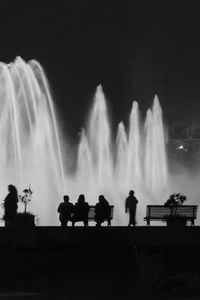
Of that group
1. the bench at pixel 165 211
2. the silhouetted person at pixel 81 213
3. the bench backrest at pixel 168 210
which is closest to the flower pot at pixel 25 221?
the silhouetted person at pixel 81 213

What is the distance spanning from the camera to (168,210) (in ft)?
92.2

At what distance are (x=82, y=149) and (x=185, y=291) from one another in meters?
36.1

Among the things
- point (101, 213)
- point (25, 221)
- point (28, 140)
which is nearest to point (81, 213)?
point (101, 213)

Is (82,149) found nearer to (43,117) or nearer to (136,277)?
(43,117)

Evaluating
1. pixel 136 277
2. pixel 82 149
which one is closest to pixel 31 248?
pixel 136 277

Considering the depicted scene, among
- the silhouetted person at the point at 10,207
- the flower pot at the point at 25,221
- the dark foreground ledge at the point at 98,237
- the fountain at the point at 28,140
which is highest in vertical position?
the fountain at the point at 28,140

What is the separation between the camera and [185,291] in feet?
62.6

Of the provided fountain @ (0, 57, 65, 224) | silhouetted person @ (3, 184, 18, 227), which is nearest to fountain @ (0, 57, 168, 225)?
fountain @ (0, 57, 65, 224)

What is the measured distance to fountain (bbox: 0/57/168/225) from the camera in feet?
139

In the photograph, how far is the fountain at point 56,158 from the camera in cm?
4234

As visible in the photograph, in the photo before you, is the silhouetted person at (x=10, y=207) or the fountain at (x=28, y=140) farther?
the fountain at (x=28, y=140)

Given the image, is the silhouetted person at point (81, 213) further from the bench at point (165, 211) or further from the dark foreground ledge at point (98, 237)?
the dark foreground ledge at point (98, 237)

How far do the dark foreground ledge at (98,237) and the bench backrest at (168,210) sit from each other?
464cm

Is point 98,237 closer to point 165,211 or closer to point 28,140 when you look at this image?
point 165,211
